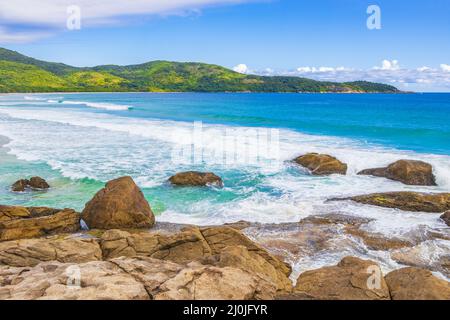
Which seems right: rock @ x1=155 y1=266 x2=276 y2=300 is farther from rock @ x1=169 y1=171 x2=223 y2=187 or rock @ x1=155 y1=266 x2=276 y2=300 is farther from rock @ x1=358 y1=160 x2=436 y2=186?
rock @ x1=358 y1=160 x2=436 y2=186

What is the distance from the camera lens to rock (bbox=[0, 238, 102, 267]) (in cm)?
979

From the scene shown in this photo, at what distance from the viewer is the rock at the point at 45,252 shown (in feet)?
32.1

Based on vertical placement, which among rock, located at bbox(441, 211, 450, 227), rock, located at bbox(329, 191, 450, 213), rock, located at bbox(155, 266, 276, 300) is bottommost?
rock, located at bbox(441, 211, 450, 227)

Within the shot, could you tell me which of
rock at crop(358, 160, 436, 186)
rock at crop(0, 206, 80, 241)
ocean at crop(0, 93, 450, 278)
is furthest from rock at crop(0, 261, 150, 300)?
rock at crop(358, 160, 436, 186)

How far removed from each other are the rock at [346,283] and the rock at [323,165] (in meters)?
14.6

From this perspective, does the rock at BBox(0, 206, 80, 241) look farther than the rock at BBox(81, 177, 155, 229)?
No

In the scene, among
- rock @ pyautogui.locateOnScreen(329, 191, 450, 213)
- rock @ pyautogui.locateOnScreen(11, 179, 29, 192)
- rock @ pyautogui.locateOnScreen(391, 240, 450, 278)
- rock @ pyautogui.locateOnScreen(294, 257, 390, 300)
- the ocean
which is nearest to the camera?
rock @ pyautogui.locateOnScreen(294, 257, 390, 300)

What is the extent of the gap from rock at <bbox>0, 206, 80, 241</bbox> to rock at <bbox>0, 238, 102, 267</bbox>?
3151mm

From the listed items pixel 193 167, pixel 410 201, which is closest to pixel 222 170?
pixel 193 167

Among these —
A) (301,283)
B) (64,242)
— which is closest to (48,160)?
(64,242)

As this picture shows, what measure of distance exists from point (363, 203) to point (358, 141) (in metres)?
25.0

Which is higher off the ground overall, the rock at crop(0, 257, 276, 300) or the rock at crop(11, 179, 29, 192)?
the rock at crop(0, 257, 276, 300)

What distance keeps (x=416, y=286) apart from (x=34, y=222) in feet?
38.5
